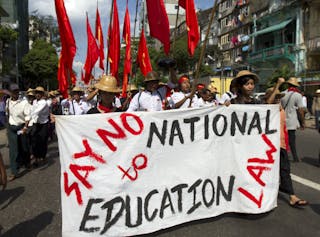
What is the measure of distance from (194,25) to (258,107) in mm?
2302

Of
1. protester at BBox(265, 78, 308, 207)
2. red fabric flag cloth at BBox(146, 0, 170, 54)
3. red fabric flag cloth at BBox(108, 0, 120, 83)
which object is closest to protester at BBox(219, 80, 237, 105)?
protester at BBox(265, 78, 308, 207)

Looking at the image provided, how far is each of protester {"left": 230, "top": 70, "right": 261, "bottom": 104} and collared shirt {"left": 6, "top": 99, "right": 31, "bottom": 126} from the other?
411cm

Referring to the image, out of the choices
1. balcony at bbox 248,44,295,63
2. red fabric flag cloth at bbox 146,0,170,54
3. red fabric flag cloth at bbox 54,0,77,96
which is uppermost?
balcony at bbox 248,44,295,63

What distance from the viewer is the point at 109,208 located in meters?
3.45

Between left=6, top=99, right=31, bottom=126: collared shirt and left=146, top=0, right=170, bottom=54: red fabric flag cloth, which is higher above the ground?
left=146, top=0, right=170, bottom=54: red fabric flag cloth

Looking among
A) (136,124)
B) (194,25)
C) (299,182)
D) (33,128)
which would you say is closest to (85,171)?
(136,124)

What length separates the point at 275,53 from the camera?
34.2 m

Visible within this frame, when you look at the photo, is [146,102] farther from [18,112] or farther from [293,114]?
[293,114]

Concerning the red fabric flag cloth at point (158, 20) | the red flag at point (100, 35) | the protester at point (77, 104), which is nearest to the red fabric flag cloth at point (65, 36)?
the red fabric flag cloth at point (158, 20)

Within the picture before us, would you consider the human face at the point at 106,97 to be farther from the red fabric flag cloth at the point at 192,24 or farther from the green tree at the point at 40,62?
the green tree at the point at 40,62

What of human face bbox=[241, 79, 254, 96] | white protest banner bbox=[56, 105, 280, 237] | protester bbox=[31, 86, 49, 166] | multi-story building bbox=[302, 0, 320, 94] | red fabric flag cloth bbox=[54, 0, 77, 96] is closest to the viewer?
white protest banner bbox=[56, 105, 280, 237]

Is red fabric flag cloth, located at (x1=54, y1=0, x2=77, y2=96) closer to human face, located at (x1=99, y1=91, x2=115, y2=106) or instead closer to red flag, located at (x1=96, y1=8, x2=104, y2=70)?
human face, located at (x1=99, y1=91, x2=115, y2=106)

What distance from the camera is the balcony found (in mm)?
31938

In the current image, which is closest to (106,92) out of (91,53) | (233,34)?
(91,53)
